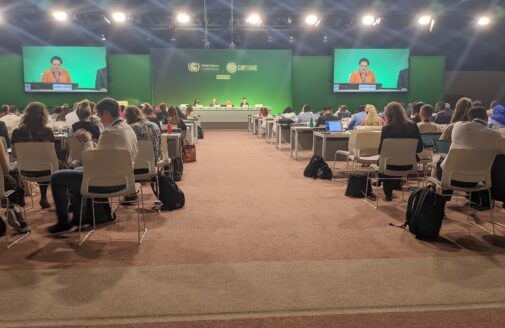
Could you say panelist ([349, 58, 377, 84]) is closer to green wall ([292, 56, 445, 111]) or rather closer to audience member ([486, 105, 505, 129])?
green wall ([292, 56, 445, 111])

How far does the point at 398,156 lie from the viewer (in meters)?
5.28

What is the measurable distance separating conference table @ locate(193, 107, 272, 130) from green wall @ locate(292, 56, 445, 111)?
2.72 meters

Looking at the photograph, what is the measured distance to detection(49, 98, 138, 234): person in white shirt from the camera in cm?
406

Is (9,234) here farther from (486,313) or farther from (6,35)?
(6,35)

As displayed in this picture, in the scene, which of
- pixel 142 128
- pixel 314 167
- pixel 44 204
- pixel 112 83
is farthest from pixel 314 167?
pixel 112 83

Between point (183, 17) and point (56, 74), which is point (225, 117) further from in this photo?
point (56, 74)

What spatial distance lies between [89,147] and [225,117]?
13.6m

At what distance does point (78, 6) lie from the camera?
13891 millimetres

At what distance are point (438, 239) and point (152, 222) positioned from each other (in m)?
2.81

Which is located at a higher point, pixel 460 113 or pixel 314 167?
pixel 460 113

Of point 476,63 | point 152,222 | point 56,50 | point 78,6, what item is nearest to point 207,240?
point 152,222

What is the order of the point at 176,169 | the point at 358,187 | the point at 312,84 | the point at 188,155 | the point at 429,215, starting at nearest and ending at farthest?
the point at 429,215, the point at 358,187, the point at 176,169, the point at 188,155, the point at 312,84

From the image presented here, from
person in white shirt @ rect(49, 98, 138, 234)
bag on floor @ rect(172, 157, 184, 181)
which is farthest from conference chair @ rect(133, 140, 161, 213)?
bag on floor @ rect(172, 157, 184, 181)

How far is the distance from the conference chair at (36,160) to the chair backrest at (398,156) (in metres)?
3.70
